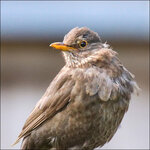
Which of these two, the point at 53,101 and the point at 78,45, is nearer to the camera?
the point at 53,101

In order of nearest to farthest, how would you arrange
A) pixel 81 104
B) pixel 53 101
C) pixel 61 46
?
pixel 81 104 → pixel 53 101 → pixel 61 46

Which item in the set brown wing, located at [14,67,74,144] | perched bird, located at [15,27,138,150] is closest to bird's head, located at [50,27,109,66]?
perched bird, located at [15,27,138,150]

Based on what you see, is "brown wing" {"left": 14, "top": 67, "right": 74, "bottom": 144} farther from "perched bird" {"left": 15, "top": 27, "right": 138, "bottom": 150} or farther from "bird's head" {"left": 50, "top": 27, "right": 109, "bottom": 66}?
"bird's head" {"left": 50, "top": 27, "right": 109, "bottom": 66}

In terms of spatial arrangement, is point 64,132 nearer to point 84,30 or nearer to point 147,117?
point 84,30

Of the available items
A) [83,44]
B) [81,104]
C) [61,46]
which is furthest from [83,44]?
[81,104]

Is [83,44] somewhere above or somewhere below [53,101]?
above

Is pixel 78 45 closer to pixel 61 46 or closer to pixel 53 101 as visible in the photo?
pixel 61 46
